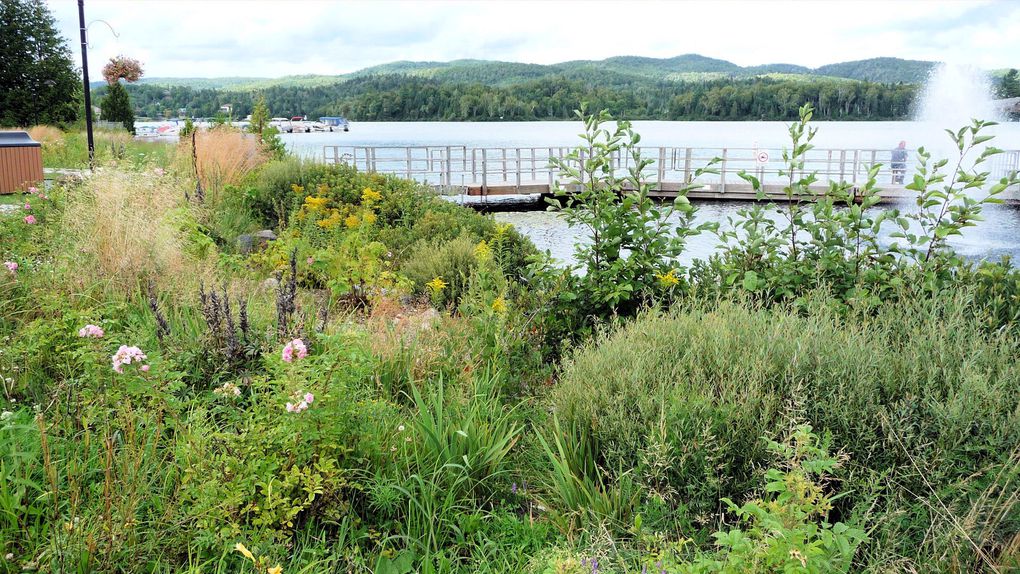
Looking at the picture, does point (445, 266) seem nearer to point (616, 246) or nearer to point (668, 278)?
point (616, 246)

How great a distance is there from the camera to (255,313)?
169 inches

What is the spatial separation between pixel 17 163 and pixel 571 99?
1537 inches

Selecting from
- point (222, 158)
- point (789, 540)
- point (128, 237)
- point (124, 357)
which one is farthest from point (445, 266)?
point (222, 158)

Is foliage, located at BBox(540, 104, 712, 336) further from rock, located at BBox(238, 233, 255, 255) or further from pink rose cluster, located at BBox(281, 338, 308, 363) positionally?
rock, located at BBox(238, 233, 255, 255)

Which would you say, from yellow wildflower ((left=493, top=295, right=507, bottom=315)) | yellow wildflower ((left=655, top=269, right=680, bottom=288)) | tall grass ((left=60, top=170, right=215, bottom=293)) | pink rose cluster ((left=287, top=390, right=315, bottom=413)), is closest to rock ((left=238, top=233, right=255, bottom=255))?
tall grass ((left=60, top=170, right=215, bottom=293))

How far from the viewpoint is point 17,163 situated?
507 inches

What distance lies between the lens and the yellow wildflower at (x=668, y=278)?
172 inches

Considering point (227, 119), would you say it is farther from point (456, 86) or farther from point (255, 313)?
point (456, 86)

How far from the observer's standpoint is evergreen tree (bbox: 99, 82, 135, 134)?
35.8 metres

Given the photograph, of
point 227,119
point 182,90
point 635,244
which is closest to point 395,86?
point 182,90

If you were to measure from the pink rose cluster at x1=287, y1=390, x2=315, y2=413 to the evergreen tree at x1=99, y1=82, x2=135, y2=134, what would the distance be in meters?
37.9

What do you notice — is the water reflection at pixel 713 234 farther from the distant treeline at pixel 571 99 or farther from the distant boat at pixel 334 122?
the distant boat at pixel 334 122

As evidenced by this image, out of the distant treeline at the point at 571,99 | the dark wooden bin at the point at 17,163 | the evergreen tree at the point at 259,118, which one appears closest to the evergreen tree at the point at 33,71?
the distant treeline at the point at 571,99

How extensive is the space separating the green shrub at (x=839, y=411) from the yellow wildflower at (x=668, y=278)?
1.14 m
